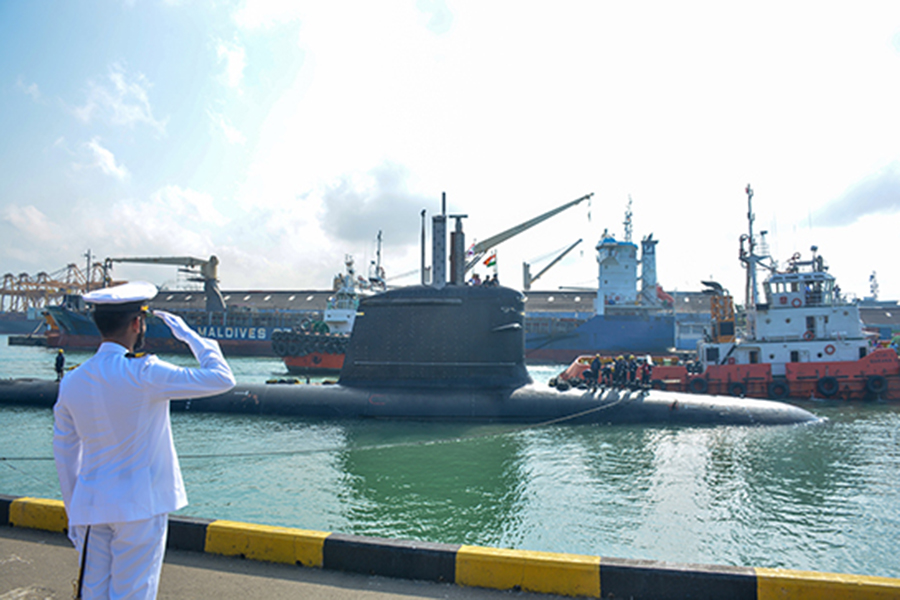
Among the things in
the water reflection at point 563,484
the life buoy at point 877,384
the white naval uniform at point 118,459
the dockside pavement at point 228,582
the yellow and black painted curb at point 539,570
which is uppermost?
the white naval uniform at point 118,459

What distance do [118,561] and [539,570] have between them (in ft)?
7.59

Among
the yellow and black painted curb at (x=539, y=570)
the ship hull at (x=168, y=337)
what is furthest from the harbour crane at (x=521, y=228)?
the yellow and black painted curb at (x=539, y=570)

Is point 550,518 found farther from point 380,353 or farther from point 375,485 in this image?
point 380,353

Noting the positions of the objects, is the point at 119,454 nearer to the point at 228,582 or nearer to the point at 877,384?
the point at 228,582

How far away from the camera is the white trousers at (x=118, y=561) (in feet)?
6.94

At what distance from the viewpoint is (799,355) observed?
19312 millimetres

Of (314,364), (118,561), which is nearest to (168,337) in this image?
(314,364)

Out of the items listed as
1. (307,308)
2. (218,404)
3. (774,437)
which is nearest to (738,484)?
(774,437)

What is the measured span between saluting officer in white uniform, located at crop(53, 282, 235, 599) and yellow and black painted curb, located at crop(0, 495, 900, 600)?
1.58 meters

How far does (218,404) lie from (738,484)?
11.3m

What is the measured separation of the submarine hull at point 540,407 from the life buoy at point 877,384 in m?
7.46

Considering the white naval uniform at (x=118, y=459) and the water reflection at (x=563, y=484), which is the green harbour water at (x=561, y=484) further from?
the white naval uniform at (x=118, y=459)

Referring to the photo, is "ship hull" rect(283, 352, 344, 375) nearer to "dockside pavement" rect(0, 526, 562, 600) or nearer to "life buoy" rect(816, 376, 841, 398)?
"life buoy" rect(816, 376, 841, 398)

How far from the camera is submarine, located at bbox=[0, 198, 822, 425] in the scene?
1171 centimetres
